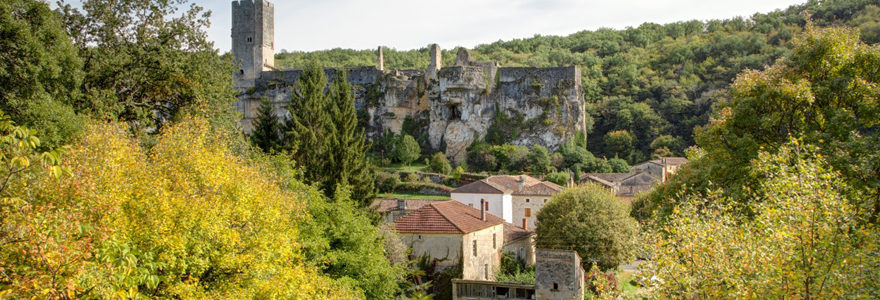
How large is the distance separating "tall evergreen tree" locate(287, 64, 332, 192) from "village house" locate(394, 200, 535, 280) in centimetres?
422

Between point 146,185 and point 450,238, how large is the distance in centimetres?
1412

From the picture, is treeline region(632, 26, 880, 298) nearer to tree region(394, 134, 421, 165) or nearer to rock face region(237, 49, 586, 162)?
tree region(394, 134, 421, 165)

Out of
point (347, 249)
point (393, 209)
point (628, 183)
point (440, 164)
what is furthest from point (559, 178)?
point (347, 249)

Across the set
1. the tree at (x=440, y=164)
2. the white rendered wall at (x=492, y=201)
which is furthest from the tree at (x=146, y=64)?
the tree at (x=440, y=164)

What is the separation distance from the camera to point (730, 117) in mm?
14875

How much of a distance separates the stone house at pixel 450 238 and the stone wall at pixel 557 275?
3577 mm

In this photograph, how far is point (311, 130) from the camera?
26656 mm

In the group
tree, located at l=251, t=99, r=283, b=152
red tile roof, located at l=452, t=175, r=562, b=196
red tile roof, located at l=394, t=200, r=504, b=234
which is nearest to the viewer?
red tile roof, located at l=394, t=200, r=504, b=234

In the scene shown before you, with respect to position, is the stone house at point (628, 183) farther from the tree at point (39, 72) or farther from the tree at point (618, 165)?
the tree at point (39, 72)

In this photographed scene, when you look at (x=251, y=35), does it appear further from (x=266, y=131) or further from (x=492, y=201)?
(x=266, y=131)

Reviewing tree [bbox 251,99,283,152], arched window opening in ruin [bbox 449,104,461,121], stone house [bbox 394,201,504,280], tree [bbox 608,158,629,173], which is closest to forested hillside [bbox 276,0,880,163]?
tree [bbox 608,158,629,173]

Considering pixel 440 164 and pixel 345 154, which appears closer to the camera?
pixel 345 154

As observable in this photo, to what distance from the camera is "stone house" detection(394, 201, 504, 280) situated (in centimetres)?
2445

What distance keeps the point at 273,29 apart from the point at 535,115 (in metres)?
28.1
